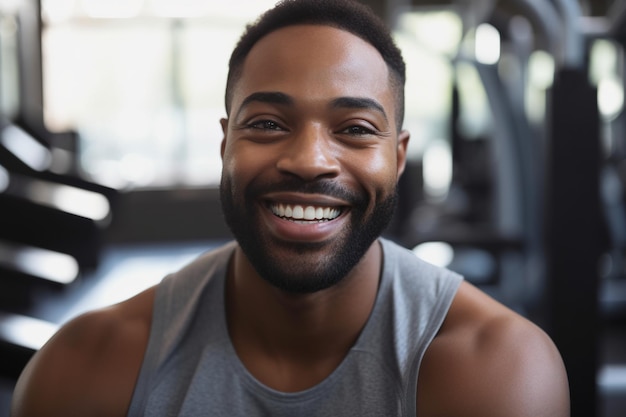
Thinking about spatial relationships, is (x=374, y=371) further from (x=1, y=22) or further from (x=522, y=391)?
(x=1, y=22)

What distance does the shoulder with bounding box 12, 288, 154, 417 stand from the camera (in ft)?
3.15

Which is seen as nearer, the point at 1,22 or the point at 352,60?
the point at 352,60

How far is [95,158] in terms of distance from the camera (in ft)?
21.0

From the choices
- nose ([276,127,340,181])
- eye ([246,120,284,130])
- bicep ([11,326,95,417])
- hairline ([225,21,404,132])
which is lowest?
bicep ([11,326,95,417])

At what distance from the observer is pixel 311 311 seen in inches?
39.5

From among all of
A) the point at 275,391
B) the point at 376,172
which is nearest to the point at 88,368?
the point at 275,391

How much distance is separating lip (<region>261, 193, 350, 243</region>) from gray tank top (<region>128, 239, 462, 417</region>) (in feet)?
0.53

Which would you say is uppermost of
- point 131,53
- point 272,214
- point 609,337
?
point 131,53

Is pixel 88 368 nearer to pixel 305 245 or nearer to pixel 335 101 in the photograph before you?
pixel 305 245

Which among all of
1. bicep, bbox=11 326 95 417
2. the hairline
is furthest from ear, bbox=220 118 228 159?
bicep, bbox=11 326 95 417

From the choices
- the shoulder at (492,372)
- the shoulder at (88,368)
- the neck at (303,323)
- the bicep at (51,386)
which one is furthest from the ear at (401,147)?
the bicep at (51,386)

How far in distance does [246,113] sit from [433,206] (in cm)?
479

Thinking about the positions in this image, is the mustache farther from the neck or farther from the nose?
the neck

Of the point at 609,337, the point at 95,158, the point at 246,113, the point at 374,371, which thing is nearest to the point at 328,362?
the point at 374,371
